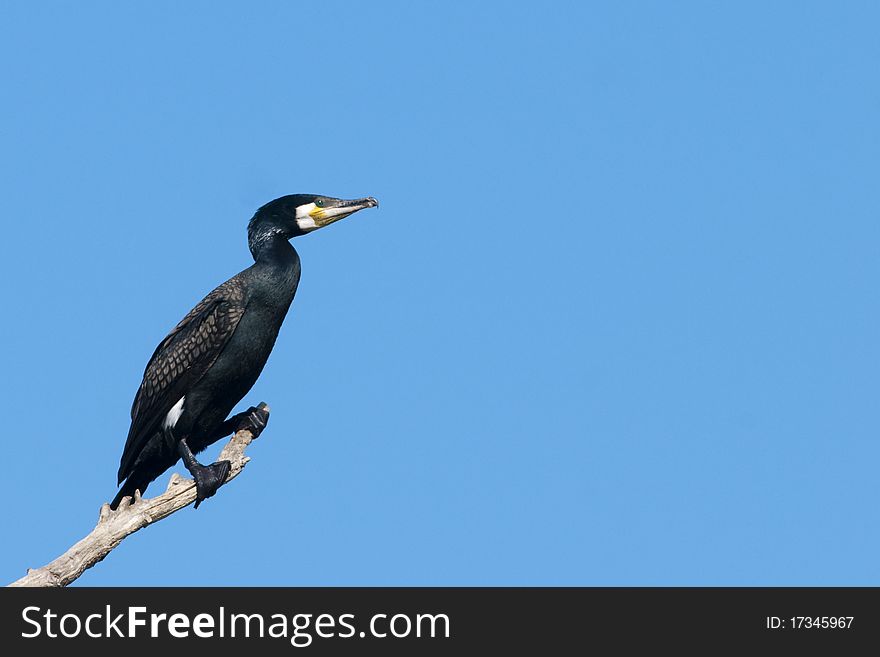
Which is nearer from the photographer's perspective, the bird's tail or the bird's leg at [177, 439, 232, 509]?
the bird's leg at [177, 439, 232, 509]

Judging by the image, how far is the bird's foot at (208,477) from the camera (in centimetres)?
1278

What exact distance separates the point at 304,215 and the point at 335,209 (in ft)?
0.96

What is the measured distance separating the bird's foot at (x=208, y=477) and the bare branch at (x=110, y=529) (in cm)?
7

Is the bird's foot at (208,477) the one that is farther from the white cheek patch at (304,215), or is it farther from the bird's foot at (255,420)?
the white cheek patch at (304,215)

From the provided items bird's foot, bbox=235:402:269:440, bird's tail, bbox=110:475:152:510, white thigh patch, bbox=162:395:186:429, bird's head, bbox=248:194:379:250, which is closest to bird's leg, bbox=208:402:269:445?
bird's foot, bbox=235:402:269:440

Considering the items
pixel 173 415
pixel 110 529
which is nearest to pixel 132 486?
pixel 173 415

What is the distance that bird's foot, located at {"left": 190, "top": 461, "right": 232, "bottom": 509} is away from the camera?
12.8 m

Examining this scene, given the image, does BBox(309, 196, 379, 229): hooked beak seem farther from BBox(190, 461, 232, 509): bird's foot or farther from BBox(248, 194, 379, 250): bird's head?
BBox(190, 461, 232, 509): bird's foot

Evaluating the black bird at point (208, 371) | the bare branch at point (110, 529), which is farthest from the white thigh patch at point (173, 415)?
the bare branch at point (110, 529)

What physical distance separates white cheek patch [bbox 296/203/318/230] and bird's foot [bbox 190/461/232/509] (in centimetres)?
242

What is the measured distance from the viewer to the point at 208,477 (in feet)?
42.4
